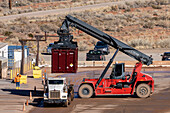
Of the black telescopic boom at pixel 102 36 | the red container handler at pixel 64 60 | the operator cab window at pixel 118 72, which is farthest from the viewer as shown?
the black telescopic boom at pixel 102 36

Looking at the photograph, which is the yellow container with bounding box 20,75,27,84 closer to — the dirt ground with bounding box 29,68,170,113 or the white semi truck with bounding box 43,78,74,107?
the dirt ground with bounding box 29,68,170,113

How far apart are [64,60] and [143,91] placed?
6.42 metres

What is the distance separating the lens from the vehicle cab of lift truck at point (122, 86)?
29.3m

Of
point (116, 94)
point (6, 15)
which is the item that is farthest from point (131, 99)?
point (6, 15)

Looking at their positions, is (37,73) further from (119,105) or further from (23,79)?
(119,105)

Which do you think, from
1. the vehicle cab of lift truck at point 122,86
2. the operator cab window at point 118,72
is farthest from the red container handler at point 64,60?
the operator cab window at point 118,72

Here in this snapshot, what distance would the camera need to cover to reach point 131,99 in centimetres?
2925

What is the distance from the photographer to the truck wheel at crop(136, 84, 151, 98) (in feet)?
95.8

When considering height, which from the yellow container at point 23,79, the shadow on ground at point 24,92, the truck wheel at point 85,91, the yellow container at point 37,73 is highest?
the yellow container at point 37,73

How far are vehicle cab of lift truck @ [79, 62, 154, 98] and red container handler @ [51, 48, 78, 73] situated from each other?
168 cm

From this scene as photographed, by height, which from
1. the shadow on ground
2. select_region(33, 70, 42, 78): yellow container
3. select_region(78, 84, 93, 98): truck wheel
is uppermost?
select_region(33, 70, 42, 78): yellow container

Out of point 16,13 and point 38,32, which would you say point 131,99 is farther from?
point 16,13

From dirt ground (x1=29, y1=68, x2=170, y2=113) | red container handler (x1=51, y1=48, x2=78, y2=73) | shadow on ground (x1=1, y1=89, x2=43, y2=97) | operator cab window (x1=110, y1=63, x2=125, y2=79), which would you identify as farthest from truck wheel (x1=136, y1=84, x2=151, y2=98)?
shadow on ground (x1=1, y1=89, x2=43, y2=97)

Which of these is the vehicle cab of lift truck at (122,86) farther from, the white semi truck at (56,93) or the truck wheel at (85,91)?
the white semi truck at (56,93)
